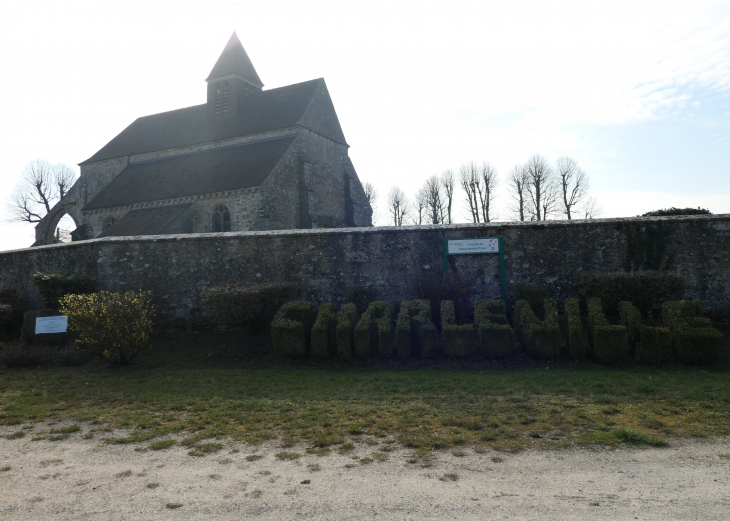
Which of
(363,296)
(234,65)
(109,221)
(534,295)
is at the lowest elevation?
(534,295)

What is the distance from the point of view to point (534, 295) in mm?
10180

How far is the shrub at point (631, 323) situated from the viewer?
820 centimetres

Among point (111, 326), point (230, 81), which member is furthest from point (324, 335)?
point (230, 81)

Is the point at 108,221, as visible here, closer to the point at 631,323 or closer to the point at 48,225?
the point at 48,225

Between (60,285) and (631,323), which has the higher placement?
(60,285)

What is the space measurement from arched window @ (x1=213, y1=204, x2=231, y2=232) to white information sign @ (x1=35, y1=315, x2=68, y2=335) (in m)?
13.0

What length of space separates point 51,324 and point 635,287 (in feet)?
39.9

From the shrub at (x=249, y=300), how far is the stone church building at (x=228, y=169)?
39.5 feet

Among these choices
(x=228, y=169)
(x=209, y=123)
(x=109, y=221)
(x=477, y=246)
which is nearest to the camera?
(x=477, y=246)

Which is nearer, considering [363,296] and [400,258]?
[363,296]

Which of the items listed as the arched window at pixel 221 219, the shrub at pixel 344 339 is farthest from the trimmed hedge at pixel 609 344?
the arched window at pixel 221 219

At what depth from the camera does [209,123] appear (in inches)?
1159

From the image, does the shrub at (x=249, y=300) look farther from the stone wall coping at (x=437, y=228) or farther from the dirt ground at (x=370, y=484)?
the dirt ground at (x=370, y=484)

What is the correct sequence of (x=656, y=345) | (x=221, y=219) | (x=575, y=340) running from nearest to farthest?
1. (x=656, y=345)
2. (x=575, y=340)
3. (x=221, y=219)
